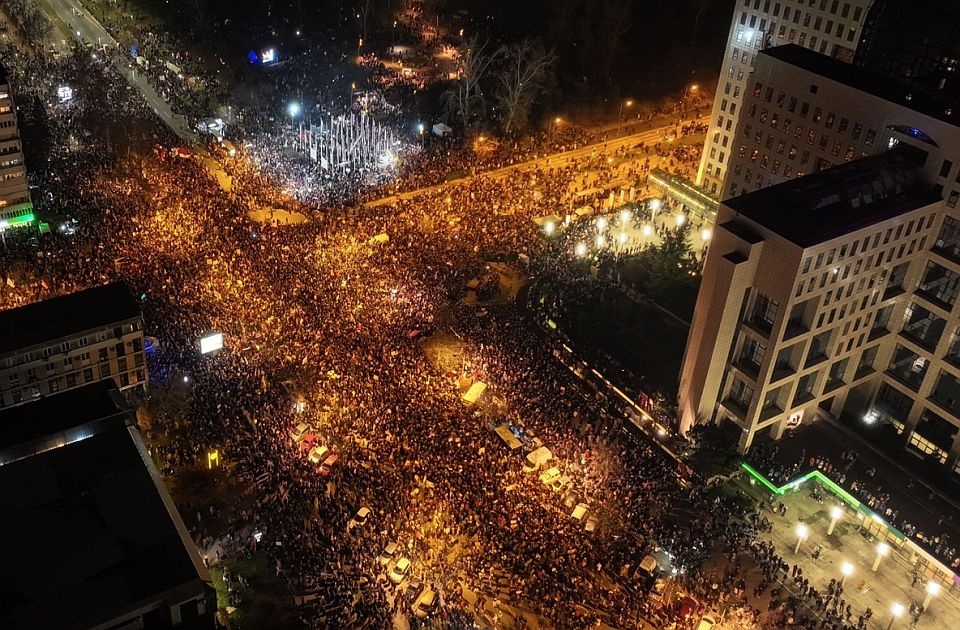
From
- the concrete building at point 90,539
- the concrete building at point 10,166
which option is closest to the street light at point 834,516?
the concrete building at point 90,539

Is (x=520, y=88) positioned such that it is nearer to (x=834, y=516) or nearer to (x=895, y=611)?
(x=834, y=516)

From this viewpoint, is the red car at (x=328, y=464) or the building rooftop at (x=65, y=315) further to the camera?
the building rooftop at (x=65, y=315)

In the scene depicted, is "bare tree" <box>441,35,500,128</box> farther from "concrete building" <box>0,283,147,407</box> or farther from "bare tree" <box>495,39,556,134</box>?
"concrete building" <box>0,283,147,407</box>

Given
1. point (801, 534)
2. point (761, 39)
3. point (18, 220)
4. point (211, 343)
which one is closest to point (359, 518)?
point (211, 343)

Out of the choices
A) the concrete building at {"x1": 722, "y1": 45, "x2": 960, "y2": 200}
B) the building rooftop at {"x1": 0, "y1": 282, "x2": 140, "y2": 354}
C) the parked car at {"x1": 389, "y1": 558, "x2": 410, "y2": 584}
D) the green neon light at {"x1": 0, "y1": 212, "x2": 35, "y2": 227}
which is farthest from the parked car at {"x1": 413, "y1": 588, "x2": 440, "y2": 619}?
the green neon light at {"x1": 0, "y1": 212, "x2": 35, "y2": 227}

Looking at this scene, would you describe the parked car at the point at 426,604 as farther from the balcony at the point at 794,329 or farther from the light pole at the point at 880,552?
the balcony at the point at 794,329

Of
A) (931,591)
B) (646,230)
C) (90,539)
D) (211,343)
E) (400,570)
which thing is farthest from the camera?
(646,230)

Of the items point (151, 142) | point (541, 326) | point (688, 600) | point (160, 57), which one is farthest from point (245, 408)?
point (160, 57)
